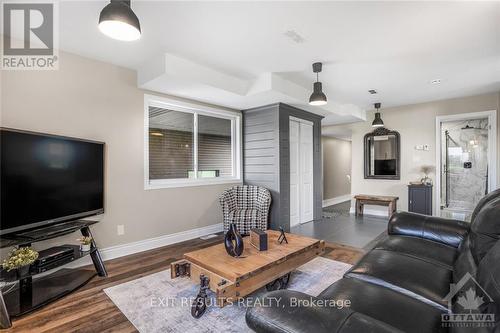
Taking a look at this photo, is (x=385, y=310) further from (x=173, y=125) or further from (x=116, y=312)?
(x=173, y=125)

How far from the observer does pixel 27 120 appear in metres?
2.57

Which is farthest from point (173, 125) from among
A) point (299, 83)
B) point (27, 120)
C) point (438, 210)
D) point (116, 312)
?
point (438, 210)

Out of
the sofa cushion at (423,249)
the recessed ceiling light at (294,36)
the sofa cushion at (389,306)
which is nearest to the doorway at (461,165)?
the sofa cushion at (423,249)

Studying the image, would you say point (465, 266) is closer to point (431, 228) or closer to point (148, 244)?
point (431, 228)

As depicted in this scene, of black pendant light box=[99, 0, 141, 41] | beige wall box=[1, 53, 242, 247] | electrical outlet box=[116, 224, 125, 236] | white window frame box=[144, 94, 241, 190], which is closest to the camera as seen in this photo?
black pendant light box=[99, 0, 141, 41]

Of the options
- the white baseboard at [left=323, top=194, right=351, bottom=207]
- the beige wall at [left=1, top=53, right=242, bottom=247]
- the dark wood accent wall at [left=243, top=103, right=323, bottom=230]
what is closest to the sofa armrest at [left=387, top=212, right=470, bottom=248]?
the dark wood accent wall at [left=243, top=103, right=323, bottom=230]

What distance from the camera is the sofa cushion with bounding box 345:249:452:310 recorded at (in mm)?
1356

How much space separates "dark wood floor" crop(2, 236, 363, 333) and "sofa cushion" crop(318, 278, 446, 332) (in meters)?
1.55

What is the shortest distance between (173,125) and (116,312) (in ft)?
8.86

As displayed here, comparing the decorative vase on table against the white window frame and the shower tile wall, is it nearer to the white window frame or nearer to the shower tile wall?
the white window frame

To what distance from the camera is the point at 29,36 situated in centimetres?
253

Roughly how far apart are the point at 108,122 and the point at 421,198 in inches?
230

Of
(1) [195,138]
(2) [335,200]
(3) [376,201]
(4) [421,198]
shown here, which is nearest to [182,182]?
(1) [195,138]

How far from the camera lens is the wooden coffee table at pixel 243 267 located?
1785mm
